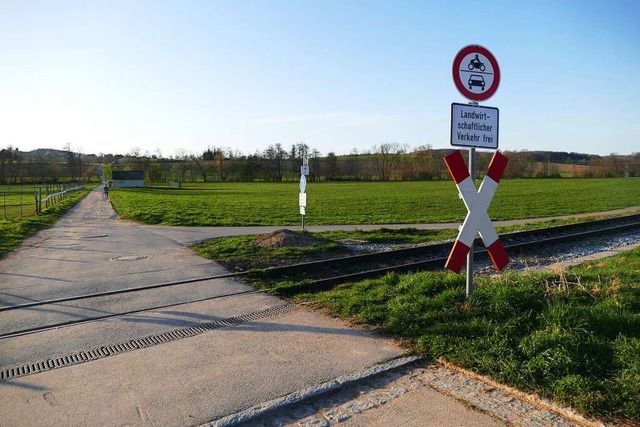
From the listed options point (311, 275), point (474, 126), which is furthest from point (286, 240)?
point (474, 126)

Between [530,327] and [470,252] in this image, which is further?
[470,252]

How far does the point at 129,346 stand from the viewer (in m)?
4.98

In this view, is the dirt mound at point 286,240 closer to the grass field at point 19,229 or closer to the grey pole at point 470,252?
the grass field at point 19,229

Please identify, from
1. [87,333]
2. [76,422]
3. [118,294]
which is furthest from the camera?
[118,294]

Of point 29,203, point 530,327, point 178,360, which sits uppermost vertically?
point 530,327

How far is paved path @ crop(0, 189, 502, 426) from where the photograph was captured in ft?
11.5

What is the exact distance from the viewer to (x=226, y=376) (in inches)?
161

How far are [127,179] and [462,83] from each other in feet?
255

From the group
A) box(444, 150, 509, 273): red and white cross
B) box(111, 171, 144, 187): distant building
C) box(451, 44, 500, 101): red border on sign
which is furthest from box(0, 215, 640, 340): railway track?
box(111, 171, 144, 187): distant building

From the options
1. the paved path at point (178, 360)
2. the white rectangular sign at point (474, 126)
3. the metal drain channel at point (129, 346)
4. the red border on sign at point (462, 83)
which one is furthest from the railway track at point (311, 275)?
the red border on sign at point (462, 83)

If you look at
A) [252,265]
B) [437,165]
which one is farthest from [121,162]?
[252,265]

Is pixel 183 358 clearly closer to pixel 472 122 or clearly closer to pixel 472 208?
pixel 472 208

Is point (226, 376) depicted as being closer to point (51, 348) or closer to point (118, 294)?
point (51, 348)

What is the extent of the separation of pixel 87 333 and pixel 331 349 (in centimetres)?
294
